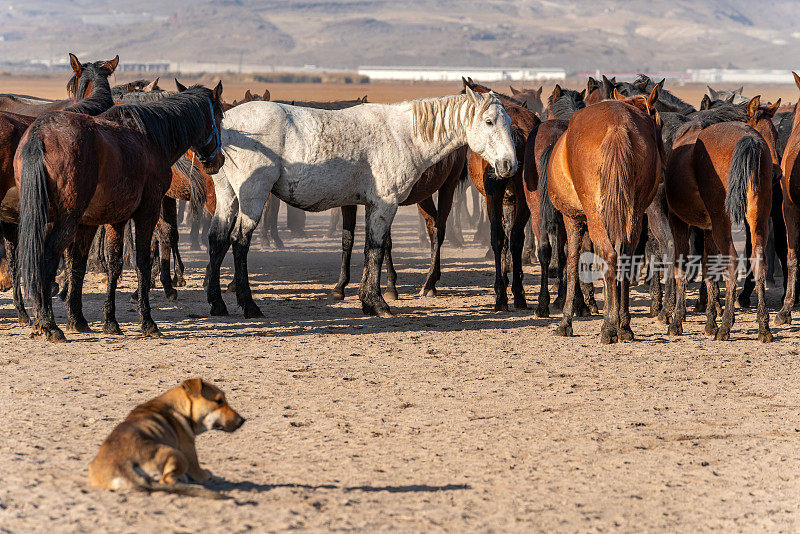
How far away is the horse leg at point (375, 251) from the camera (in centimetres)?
1012

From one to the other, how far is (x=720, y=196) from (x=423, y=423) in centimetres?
396

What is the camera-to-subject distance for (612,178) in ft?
26.4

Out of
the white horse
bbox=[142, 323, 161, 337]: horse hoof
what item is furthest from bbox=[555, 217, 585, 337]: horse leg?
bbox=[142, 323, 161, 337]: horse hoof

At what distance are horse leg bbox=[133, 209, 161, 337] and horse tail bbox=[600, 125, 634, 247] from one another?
148 inches

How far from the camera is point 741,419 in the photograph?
6.36m

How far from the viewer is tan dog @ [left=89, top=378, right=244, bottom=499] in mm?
4531

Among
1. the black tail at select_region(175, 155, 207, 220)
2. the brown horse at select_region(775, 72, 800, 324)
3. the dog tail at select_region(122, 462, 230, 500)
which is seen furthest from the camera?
the black tail at select_region(175, 155, 207, 220)

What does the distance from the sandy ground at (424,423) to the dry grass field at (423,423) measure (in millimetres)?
18

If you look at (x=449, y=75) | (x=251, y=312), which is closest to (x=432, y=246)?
(x=251, y=312)

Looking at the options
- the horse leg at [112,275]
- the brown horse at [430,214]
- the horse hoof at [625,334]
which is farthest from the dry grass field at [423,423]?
the brown horse at [430,214]

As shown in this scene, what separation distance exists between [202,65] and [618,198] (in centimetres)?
12709

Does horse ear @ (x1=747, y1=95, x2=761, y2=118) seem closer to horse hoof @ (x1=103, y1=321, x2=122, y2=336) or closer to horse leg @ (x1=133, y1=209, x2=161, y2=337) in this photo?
horse leg @ (x1=133, y1=209, x2=161, y2=337)

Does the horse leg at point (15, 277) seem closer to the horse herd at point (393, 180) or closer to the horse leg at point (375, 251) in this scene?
the horse herd at point (393, 180)

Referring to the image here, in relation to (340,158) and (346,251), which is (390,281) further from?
(340,158)
